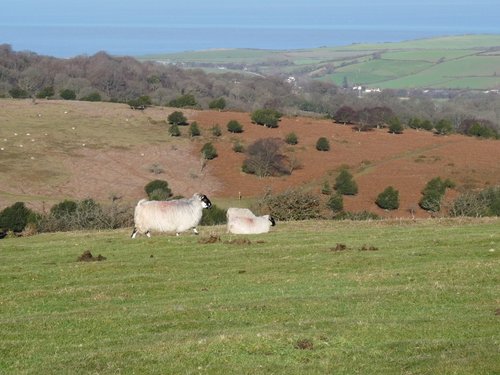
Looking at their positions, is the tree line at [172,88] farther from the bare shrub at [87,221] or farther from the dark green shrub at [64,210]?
the bare shrub at [87,221]

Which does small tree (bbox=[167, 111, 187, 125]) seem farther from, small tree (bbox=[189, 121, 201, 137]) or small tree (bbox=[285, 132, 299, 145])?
small tree (bbox=[285, 132, 299, 145])

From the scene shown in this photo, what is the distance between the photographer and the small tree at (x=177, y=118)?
314 ft

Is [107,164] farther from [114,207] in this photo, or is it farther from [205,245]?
[205,245]

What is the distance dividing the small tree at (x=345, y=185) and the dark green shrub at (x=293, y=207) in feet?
95.7

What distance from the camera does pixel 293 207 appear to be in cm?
4072

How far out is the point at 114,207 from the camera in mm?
46906

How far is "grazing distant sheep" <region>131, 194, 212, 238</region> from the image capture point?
2819 centimetres

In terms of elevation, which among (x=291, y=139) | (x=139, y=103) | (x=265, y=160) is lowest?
(x=265, y=160)

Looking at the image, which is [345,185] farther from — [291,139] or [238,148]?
[291,139]

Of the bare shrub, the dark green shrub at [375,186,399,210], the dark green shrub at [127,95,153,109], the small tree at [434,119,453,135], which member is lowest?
the dark green shrub at [375,186,399,210]

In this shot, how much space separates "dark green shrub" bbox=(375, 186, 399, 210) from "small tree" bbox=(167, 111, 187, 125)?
34270mm

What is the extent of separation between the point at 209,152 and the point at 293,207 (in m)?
45.2

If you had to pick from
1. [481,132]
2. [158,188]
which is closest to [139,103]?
[158,188]

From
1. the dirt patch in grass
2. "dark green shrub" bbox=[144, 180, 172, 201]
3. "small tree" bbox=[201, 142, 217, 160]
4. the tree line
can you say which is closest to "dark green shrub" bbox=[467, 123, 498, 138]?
"small tree" bbox=[201, 142, 217, 160]
